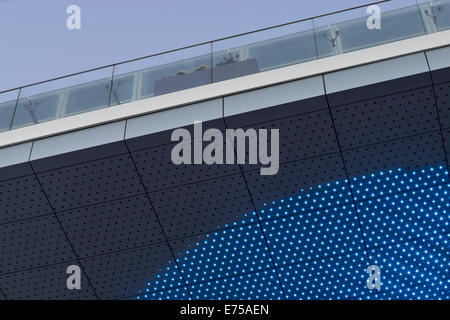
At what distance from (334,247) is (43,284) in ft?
12.1

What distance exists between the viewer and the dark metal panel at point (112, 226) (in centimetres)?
845

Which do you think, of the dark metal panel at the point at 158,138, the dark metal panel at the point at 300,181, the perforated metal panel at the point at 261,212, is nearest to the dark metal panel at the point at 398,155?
the perforated metal panel at the point at 261,212

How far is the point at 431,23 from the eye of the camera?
8.21m

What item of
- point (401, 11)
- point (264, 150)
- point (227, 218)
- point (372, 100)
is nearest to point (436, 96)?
point (372, 100)

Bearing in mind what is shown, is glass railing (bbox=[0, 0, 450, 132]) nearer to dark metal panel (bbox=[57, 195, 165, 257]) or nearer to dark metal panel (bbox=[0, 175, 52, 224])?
dark metal panel (bbox=[0, 175, 52, 224])

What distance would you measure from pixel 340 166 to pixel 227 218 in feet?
4.85

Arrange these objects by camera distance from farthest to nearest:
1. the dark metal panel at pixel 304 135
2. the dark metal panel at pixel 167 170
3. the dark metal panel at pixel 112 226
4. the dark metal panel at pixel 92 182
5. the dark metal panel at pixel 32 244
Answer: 1. the dark metal panel at pixel 32 244
2. the dark metal panel at pixel 112 226
3. the dark metal panel at pixel 92 182
4. the dark metal panel at pixel 167 170
5. the dark metal panel at pixel 304 135

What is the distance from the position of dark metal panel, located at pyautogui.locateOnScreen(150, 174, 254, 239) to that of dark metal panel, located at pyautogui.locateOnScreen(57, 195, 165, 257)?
6.7 inches

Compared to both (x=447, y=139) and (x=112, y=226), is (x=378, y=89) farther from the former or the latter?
(x=112, y=226)

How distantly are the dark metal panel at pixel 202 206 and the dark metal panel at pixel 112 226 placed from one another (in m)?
0.17

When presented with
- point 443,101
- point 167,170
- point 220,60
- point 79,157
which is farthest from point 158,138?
point 443,101

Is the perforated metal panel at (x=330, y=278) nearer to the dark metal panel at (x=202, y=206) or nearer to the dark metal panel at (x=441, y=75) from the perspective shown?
the dark metal panel at (x=202, y=206)
